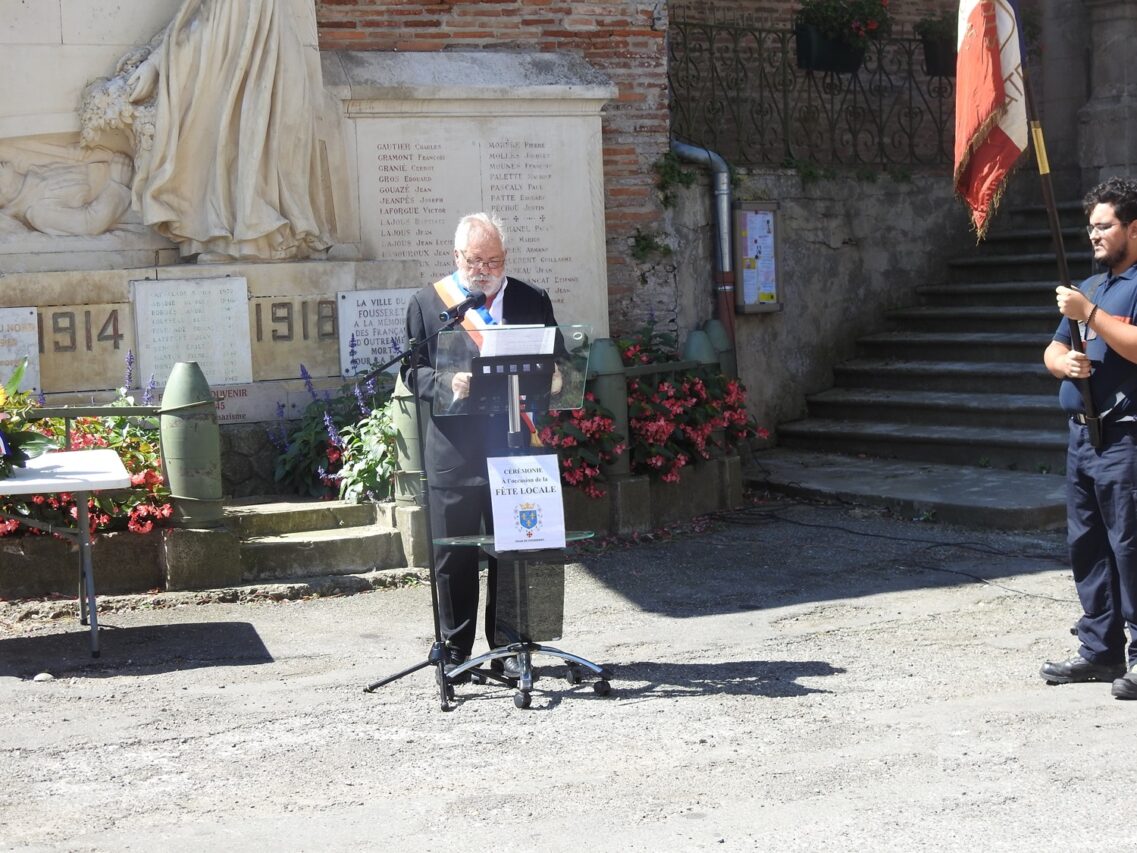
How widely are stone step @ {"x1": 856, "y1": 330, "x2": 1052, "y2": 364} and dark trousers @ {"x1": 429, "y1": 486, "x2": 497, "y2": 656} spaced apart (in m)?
6.86

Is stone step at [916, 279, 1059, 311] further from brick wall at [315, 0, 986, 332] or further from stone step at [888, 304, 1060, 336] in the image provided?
brick wall at [315, 0, 986, 332]

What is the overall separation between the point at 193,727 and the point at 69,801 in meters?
0.83

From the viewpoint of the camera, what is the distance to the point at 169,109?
9.27 m

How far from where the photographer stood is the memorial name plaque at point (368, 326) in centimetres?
980

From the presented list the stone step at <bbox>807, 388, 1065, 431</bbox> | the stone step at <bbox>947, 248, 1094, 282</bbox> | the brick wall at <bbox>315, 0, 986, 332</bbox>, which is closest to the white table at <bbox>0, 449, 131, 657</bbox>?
the brick wall at <bbox>315, 0, 986, 332</bbox>

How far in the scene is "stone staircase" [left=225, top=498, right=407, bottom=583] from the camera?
809 cm

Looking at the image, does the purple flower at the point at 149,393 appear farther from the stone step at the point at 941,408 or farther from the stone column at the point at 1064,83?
the stone column at the point at 1064,83

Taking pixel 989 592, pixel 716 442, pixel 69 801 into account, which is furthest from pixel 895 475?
pixel 69 801

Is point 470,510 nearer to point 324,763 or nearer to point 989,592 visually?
point 324,763

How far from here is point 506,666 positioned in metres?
6.20

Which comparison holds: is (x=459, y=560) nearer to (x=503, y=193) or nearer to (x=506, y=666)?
(x=506, y=666)

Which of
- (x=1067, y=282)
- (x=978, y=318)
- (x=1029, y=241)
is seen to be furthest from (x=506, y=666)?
(x=1029, y=241)

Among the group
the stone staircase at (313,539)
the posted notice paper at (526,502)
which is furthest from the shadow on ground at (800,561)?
the posted notice paper at (526,502)

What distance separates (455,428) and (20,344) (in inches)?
164
